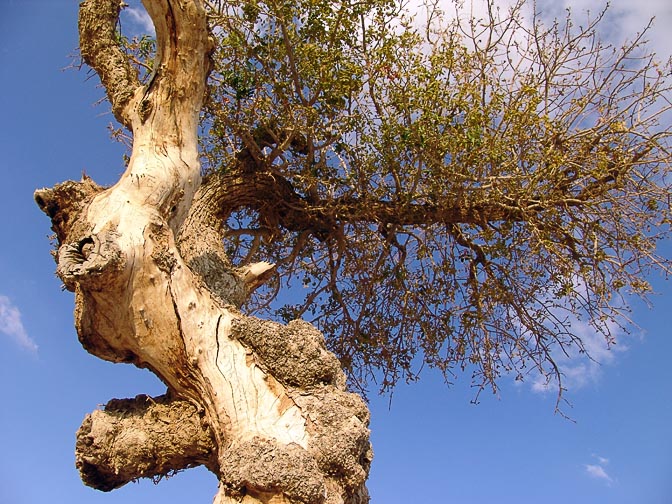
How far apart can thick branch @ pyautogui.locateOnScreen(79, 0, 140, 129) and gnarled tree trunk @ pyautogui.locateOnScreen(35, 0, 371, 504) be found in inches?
32.9

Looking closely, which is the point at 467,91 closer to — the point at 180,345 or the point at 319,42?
the point at 319,42

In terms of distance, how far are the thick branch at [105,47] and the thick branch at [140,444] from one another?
303 cm

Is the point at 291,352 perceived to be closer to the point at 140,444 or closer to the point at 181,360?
the point at 181,360

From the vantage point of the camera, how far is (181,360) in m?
5.16

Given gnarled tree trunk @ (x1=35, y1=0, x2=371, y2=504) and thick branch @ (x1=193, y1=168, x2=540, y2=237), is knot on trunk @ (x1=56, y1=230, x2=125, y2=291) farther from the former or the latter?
thick branch @ (x1=193, y1=168, x2=540, y2=237)

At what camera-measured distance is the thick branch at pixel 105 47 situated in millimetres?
6727

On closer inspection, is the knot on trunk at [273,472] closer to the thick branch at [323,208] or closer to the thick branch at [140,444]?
the thick branch at [140,444]

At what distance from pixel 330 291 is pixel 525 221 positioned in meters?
3.09

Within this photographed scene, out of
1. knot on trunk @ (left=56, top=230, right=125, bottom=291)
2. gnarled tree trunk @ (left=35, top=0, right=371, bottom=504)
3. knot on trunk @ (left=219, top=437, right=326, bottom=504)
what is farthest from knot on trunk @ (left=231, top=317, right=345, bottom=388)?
knot on trunk @ (left=56, top=230, right=125, bottom=291)

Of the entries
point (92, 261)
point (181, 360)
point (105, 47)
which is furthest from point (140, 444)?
point (105, 47)

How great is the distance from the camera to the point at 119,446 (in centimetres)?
502

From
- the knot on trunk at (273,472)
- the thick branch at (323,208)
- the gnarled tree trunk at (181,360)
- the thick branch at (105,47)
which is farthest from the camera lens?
the thick branch at (323,208)

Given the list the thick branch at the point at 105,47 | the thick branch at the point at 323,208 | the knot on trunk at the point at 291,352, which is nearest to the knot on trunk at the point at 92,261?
the knot on trunk at the point at 291,352

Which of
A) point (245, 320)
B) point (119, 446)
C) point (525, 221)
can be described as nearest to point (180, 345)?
point (245, 320)
